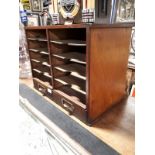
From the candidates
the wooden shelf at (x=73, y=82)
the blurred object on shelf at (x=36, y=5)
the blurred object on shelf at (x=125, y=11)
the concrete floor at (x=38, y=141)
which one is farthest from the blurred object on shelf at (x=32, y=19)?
the concrete floor at (x=38, y=141)

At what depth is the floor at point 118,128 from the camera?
0.83 meters

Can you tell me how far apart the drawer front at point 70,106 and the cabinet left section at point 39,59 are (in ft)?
0.37

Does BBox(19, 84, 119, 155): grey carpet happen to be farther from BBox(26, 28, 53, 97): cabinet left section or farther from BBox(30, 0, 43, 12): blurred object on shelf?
BBox(30, 0, 43, 12): blurred object on shelf

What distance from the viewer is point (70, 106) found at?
110 centimetres

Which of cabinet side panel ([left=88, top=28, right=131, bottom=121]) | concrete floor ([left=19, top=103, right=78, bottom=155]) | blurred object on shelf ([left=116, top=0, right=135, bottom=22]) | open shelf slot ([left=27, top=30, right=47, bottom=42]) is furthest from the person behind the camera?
open shelf slot ([left=27, top=30, right=47, bottom=42])

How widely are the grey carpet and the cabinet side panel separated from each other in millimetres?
Answer: 125

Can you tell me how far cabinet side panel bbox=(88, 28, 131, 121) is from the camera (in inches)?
34.4

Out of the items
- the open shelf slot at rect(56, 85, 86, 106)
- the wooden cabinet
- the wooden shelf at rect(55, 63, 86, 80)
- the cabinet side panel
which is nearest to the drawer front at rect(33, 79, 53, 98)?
the wooden cabinet

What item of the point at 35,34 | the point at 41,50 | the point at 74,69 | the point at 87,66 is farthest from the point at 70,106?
the point at 35,34

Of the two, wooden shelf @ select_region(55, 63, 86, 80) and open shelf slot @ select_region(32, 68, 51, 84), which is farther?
open shelf slot @ select_region(32, 68, 51, 84)

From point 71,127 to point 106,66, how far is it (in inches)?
17.9

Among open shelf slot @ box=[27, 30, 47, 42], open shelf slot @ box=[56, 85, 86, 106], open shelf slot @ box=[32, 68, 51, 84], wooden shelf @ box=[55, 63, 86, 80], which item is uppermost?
open shelf slot @ box=[27, 30, 47, 42]
